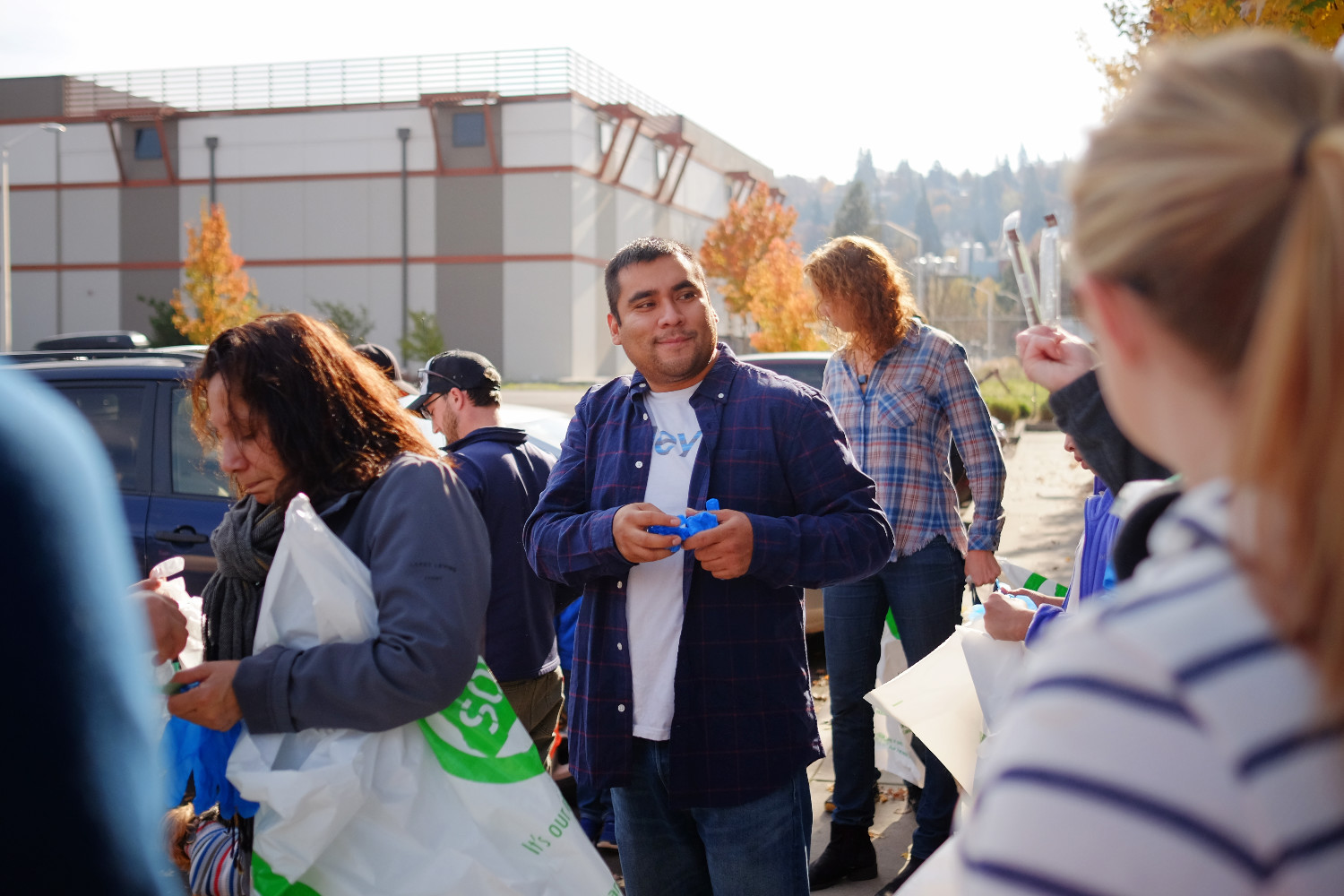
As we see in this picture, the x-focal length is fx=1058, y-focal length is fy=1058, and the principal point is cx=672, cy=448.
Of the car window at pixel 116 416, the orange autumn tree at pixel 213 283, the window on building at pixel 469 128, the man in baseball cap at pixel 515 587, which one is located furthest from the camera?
the window on building at pixel 469 128

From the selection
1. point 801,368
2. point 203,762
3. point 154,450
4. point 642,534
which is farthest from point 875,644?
point 801,368

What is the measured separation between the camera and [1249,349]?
774mm

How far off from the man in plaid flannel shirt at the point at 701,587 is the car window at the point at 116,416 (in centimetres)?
324

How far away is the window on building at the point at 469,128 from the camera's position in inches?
1647

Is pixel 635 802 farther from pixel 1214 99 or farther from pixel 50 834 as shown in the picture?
pixel 1214 99

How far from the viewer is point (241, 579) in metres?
2.22

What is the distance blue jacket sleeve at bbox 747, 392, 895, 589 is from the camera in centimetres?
240

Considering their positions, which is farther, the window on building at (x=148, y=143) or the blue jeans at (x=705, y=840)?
the window on building at (x=148, y=143)

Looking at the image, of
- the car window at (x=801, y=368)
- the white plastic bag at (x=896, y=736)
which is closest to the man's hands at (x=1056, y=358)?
the white plastic bag at (x=896, y=736)

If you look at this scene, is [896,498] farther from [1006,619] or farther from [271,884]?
[271,884]

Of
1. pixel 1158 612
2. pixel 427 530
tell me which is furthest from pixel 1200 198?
pixel 427 530

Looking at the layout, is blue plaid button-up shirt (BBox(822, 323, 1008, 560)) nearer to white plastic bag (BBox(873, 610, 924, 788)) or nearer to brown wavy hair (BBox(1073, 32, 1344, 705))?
white plastic bag (BBox(873, 610, 924, 788))

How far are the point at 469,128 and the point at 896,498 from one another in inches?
1611

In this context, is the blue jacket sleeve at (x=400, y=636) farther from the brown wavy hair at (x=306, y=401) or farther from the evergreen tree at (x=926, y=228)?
the evergreen tree at (x=926, y=228)
